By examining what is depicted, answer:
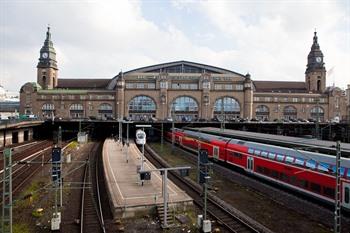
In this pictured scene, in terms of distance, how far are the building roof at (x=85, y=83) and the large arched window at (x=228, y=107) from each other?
50.1 m

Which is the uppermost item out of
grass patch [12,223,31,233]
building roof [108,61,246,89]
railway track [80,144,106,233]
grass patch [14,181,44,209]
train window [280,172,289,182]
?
building roof [108,61,246,89]

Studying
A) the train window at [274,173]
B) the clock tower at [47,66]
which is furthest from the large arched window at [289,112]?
the train window at [274,173]

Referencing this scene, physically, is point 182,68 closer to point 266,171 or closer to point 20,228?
point 266,171

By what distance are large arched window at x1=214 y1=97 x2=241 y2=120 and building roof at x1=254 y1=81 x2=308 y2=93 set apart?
20058mm

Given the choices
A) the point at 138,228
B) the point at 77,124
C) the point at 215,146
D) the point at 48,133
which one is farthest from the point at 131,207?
the point at 48,133

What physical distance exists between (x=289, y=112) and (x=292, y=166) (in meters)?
103

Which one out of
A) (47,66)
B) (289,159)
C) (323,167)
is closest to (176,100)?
(47,66)

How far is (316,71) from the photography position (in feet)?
438

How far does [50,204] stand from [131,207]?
7.52 metres

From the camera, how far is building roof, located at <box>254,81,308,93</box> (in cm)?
13450

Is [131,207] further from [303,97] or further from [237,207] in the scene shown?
[303,97]

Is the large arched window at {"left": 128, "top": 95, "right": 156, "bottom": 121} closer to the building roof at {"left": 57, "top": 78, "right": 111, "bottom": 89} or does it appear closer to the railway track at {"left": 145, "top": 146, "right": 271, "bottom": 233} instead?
the building roof at {"left": 57, "top": 78, "right": 111, "bottom": 89}

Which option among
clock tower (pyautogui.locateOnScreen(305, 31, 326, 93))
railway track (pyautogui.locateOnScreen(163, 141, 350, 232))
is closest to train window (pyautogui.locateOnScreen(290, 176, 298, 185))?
railway track (pyautogui.locateOnScreen(163, 141, 350, 232))

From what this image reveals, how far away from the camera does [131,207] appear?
834 inches
